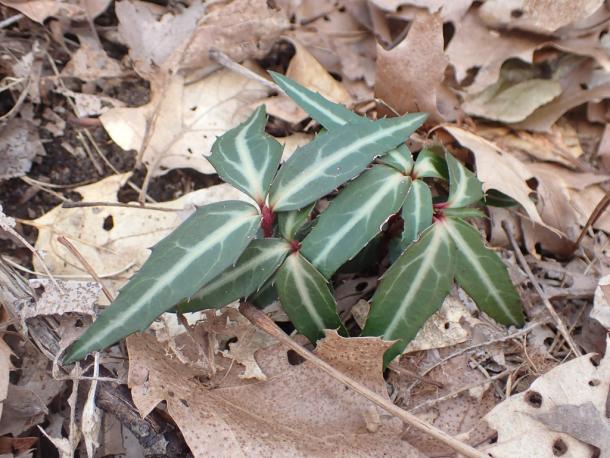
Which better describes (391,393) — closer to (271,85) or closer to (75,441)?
(75,441)

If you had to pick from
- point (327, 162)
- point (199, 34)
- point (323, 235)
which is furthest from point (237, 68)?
point (323, 235)

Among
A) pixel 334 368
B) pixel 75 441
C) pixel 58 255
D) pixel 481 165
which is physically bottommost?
pixel 75 441

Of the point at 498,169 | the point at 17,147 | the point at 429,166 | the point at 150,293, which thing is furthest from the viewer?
the point at 17,147

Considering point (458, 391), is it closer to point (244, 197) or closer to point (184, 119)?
point (244, 197)

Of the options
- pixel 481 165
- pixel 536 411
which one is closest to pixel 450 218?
pixel 481 165

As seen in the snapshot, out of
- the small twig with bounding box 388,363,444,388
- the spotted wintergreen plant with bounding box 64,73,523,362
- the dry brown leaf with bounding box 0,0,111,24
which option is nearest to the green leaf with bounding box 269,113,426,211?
the spotted wintergreen plant with bounding box 64,73,523,362

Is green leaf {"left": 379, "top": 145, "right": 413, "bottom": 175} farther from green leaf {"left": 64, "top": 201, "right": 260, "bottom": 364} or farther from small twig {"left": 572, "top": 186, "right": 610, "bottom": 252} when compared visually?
small twig {"left": 572, "top": 186, "right": 610, "bottom": 252}

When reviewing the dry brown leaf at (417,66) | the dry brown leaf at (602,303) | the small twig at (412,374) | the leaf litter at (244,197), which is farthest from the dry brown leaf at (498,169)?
the small twig at (412,374)
